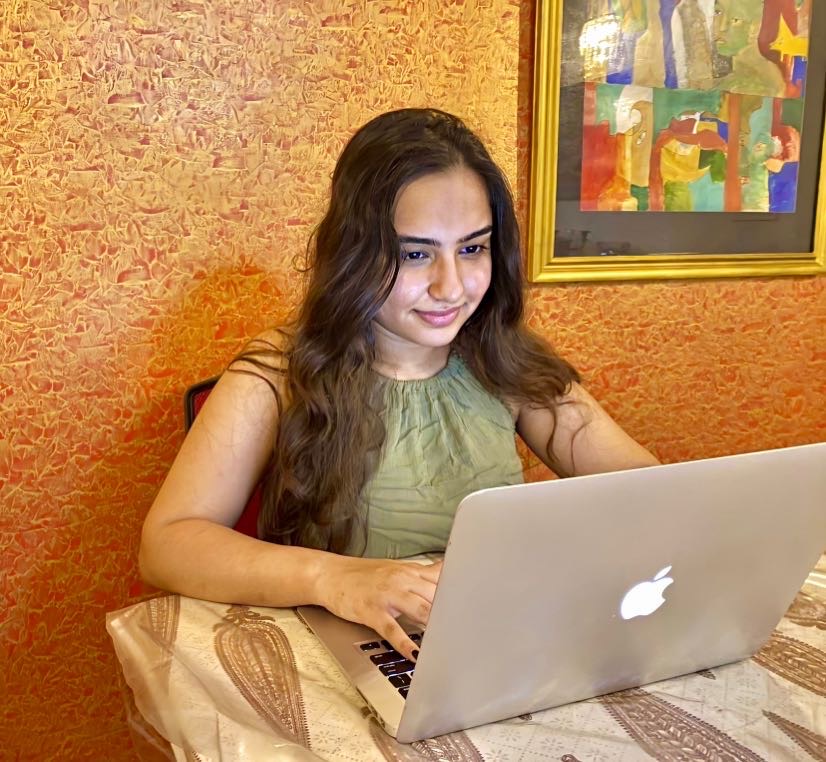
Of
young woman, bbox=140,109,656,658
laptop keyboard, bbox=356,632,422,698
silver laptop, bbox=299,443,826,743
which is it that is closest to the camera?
silver laptop, bbox=299,443,826,743

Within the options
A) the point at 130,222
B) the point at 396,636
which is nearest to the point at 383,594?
the point at 396,636

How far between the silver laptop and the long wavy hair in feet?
1.42

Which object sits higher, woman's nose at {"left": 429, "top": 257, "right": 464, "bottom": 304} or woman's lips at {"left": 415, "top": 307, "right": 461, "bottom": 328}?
woman's nose at {"left": 429, "top": 257, "right": 464, "bottom": 304}

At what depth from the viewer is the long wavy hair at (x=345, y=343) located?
3.97 feet

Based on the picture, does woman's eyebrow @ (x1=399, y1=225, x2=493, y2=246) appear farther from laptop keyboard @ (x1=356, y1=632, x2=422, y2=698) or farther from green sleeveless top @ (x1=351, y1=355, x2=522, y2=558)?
laptop keyboard @ (x1=356, y1=632, x2=422, y2=698)

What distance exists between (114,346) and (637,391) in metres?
1.27

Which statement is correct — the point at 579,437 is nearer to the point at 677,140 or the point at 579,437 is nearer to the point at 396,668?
the point at 396,668

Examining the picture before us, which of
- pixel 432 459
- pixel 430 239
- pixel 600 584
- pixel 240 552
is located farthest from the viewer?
pixel 432 459

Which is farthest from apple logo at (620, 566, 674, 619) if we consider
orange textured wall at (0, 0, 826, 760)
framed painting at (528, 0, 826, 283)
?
framed painting at (528, 0, 826, 283)

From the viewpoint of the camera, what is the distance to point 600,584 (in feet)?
2.23

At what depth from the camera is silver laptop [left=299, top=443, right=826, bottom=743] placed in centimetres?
62

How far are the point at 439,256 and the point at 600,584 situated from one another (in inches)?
25.8

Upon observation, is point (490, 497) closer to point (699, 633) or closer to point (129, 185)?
point (699, 633)

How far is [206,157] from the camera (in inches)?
60.4
